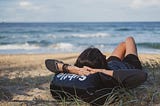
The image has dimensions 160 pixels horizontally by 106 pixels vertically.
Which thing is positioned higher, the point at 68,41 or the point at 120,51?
the point at 120,51

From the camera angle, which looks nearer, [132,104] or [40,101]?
[132,104]

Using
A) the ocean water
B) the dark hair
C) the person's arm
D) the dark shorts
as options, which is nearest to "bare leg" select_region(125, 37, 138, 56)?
the dark shorts

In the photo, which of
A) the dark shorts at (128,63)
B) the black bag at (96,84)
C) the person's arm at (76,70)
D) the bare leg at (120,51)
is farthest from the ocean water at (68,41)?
the black bag at (96,84)

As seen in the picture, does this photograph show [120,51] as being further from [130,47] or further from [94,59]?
[94,59]

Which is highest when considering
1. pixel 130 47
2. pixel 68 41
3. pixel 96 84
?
pixel 130 47

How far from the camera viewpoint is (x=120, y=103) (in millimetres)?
3500

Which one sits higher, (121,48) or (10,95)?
(121,48)

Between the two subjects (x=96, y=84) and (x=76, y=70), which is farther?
(x=76, y=70)

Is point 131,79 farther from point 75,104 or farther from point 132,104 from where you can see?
point 75,104

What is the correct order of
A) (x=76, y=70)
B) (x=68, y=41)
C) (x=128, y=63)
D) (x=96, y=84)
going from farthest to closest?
(x=68, y=41), (x=128, y=63), (x=76, y=70), (x=96, y=84)

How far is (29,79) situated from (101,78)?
2.07 metres

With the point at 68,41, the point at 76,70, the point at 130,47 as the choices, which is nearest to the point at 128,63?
the point at 130,47

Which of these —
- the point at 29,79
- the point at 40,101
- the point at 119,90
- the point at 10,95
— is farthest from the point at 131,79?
the point at 29,79

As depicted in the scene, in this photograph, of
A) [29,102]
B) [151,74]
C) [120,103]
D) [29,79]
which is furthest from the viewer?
[29,79]
